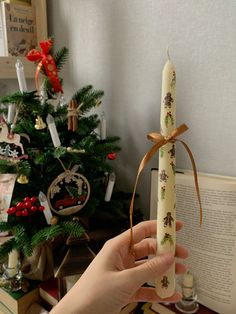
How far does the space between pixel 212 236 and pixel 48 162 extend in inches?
16.3

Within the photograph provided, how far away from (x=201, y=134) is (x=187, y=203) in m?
0.17

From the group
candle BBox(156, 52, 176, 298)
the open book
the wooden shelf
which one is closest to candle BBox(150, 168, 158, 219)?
the open book

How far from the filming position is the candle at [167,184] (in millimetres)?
423

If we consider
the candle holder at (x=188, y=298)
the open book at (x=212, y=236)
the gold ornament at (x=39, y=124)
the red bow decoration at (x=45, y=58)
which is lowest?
the candle holder at (x=188, y=298)

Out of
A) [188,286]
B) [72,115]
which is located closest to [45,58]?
[72,115]

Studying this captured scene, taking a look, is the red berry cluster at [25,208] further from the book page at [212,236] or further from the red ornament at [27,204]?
the book page at [212,236]

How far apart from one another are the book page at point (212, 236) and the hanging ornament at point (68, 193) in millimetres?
232

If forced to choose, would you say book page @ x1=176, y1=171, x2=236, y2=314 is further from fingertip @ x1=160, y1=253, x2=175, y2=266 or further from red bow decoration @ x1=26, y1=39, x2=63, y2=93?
red bow decoration @ x1=26, y1=39, x2=63, y2=93

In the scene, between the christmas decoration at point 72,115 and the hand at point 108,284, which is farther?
the christmas decoration at point 72,115

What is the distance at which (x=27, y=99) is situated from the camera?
2.18 feet

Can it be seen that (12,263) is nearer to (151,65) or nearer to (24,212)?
(24,212)

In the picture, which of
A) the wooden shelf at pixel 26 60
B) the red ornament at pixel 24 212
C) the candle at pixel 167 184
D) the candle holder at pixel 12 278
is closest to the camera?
the candle at pixel 167 184

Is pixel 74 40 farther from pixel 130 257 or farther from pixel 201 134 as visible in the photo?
pixel 130 257

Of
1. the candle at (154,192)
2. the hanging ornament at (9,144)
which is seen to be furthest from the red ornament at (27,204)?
the candle at (154,192)
